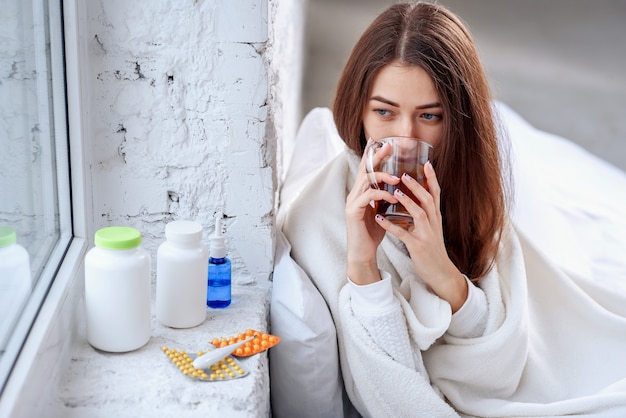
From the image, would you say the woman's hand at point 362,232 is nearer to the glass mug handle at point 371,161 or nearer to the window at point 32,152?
the glass mug handle at point 371,161

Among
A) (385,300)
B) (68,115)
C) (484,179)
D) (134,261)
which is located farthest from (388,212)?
(68,115)

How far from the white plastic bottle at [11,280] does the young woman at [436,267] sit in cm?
57

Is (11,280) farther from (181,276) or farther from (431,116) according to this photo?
(431,116)

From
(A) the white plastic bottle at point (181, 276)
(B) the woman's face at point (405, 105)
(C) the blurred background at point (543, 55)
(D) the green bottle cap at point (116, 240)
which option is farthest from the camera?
(C) the blurred background at point (543, 55)

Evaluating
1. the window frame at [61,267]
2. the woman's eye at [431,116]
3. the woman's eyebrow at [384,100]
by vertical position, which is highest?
the woman's eyebrow at [384,100]

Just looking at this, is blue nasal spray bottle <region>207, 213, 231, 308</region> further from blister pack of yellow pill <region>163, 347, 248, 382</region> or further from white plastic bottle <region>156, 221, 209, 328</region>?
blister pack of yellow pill <region>163, 347, 248, 382</region>

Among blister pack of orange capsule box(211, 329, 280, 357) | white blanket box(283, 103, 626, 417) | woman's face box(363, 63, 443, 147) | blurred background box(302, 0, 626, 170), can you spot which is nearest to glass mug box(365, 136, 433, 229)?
woman's face box(363, 63, 443, 147)

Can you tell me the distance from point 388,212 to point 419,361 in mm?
301

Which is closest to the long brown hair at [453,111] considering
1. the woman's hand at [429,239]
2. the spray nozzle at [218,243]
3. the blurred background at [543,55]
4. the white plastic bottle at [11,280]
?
the woman's hand at [429,239]

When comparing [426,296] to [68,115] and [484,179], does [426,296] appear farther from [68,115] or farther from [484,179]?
[68,115]

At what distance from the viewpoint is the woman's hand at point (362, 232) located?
1242 mm

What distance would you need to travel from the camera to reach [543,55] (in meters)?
4.95

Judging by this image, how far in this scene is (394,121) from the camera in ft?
4.32

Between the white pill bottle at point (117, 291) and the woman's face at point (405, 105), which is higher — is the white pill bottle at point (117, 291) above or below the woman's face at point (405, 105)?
below
